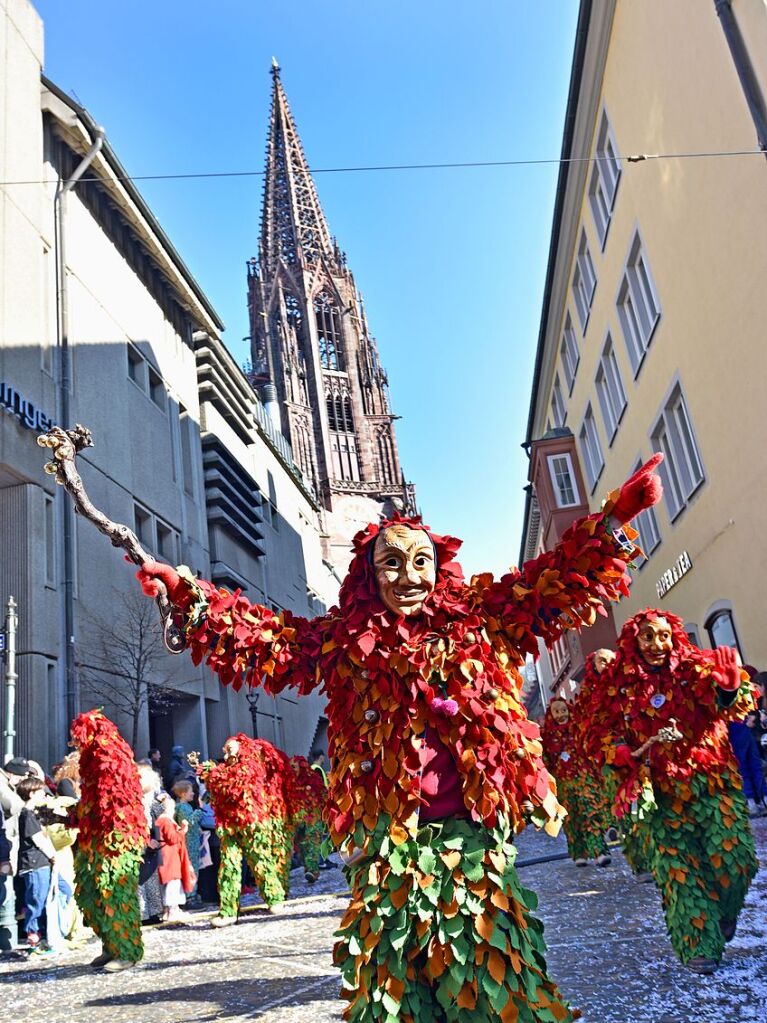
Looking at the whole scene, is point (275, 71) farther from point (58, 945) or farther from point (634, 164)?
point (58, 945)

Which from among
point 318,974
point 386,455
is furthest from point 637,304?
point 386,455

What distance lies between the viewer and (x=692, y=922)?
15.1 ft

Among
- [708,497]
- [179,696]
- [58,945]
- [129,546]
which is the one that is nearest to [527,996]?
[129,546]

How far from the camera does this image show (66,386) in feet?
60.2

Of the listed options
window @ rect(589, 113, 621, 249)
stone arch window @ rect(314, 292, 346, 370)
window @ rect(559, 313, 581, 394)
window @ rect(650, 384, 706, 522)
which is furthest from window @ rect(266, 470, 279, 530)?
stone arch window @ rect(314, 292, 346, 370)

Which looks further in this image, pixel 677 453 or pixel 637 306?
pixel 637 306

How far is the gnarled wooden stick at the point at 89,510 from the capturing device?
128 inches

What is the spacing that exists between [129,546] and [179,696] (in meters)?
20.3

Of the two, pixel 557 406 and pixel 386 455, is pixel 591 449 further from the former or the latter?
pixel 386 455

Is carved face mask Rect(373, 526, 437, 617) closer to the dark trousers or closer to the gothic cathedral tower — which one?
the dark trousers

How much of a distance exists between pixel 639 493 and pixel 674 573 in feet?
53.2

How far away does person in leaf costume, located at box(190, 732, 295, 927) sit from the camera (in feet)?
30.6

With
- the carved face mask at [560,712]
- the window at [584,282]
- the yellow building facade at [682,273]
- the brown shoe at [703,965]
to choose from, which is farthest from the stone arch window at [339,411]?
the brown shoe at [703,965]

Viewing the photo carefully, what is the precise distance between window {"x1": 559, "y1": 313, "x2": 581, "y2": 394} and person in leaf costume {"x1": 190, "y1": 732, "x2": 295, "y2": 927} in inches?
723
